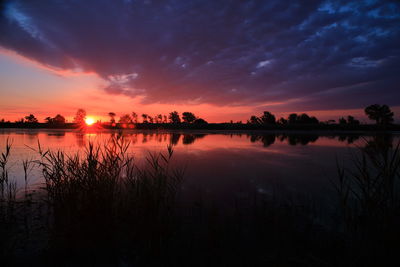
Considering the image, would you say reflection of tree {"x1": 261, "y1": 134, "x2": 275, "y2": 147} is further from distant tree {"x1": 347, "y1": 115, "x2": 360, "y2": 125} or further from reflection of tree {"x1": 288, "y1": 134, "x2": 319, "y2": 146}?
distant tree {"x1": 347, "y1": 115, "x2": 360, "y2": 125}

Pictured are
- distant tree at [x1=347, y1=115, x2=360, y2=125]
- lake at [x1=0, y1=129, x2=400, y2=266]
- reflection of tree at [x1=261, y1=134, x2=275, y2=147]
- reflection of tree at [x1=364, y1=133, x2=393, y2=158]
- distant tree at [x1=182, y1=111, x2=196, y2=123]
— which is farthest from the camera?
distant tree at [x1=182, y1=111, x2=196, y2=123]

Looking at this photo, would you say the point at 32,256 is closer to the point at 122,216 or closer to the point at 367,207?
the point at 122,216

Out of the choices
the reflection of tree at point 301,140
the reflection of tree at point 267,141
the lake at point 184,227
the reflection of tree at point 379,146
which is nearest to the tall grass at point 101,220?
the lake at point 184,227

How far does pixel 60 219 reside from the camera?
4.62 m

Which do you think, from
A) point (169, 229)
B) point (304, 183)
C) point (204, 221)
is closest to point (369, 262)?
point (204, 221)

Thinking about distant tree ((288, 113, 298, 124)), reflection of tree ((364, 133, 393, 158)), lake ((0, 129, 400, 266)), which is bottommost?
lake ((0, 129, 400, 266))

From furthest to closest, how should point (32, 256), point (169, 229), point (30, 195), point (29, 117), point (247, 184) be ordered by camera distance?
1. point (29, 117)
2. point (247, 184)
3. point (30, 195)
4. point (169, 229)
5. point (32, 256)

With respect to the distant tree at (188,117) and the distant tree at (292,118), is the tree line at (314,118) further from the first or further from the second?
the distant tree at (188,117)

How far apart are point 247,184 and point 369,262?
236 inches

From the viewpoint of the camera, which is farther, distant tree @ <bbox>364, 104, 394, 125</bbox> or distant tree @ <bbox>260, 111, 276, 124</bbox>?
distant tree @ <bbox>260, 111, 276, 124</bbox>

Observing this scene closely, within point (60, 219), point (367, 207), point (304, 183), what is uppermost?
point (367, 207)

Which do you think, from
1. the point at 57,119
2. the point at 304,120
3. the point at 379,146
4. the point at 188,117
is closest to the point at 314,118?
the point at 304,120

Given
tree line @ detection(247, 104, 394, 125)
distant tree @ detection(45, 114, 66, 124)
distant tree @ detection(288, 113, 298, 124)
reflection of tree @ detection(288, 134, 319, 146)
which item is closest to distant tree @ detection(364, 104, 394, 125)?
tree line @ detection(247, 104, 394, 125)

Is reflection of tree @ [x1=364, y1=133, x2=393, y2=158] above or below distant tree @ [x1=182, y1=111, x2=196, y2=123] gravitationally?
below
